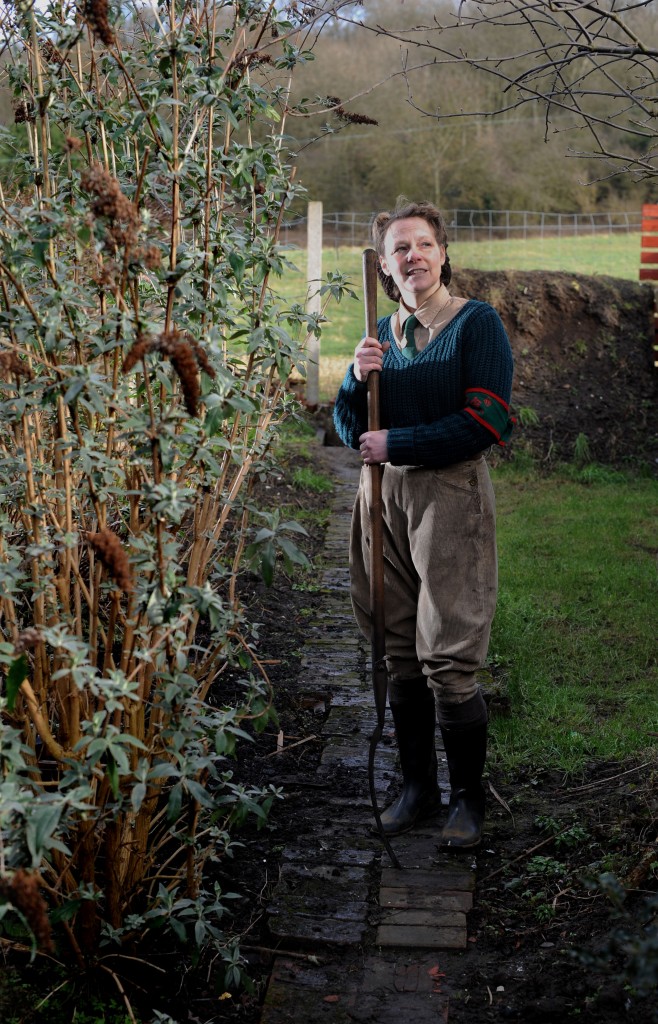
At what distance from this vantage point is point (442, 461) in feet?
10.6

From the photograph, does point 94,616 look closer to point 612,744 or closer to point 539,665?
point 612,744

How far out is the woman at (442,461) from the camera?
3244 mm

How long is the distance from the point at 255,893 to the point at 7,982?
792mm

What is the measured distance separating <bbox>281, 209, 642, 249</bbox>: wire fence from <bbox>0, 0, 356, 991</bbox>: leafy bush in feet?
57.5

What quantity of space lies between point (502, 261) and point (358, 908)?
16.8 metres

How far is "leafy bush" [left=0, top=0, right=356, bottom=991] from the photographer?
7.49ft

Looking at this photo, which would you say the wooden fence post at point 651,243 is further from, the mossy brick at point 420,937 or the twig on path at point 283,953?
the twig on path at point 283,953

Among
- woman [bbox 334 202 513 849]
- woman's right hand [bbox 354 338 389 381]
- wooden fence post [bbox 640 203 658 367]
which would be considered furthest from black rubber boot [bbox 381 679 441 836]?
wooden fence post [bbox 640 203 658 367]

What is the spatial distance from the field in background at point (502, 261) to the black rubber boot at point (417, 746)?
37.6 ft

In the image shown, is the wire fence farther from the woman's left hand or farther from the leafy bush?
the leafy bush

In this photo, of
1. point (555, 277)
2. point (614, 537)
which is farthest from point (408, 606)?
point (555, 277)

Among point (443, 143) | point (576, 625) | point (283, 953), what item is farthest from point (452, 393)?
point (443, 143)

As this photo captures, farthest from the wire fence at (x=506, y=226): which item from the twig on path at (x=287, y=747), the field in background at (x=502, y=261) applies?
the twig on path at (x=287, y=747)

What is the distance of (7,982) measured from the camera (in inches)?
104
